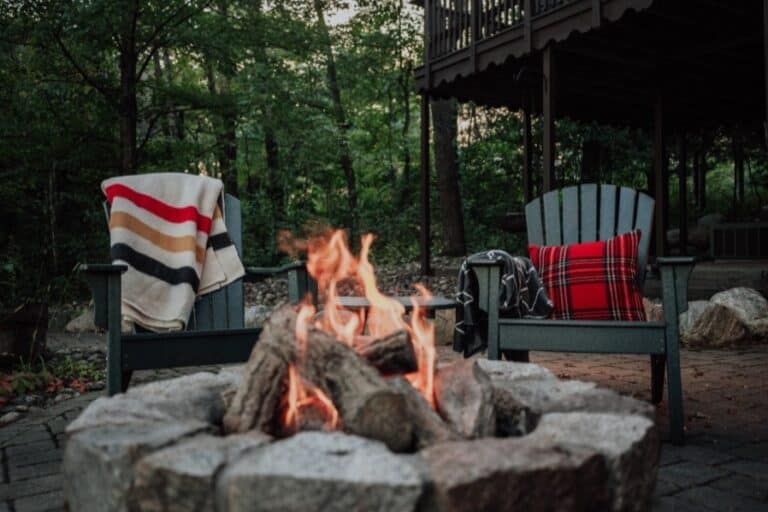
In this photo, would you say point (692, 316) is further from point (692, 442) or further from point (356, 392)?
point (356, 392)

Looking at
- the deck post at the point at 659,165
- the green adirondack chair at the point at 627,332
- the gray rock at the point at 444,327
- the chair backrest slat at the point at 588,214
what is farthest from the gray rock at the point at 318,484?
the deck post at the point at 659,165

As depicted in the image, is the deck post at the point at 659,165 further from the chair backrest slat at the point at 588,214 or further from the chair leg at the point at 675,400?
the chair leg at the point at 675,400

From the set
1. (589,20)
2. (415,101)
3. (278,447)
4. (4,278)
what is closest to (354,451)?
(278,447)

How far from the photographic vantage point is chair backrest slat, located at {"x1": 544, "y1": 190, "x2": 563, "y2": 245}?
10.3 ft

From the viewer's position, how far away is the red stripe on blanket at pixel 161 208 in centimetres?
285

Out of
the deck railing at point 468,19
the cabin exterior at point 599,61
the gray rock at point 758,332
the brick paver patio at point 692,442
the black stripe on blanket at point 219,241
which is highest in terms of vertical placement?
the deck railing at point 468,19

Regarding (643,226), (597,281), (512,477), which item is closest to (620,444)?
(512,477)

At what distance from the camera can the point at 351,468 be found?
3.28 ft

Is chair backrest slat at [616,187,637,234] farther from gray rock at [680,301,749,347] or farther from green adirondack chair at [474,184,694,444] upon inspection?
gray rock at [680,301,749,347]

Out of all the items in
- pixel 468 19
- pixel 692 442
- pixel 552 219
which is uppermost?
pixel 468 19

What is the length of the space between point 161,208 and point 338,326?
1.55 m

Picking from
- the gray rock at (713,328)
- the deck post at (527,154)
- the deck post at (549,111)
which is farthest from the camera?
the deck post at (527,154)

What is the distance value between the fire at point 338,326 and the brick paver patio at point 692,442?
0.75 meters

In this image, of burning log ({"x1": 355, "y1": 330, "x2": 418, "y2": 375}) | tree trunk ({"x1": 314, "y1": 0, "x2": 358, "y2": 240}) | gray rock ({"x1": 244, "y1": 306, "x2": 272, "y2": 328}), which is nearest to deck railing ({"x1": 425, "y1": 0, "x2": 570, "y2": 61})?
tree trunk ({"x1": 314, "y1": 0, "x2": 358, "y2": 240})
